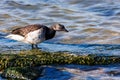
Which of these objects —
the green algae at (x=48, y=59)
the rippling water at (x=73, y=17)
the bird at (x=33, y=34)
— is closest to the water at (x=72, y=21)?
the rippling water at (x=73, y=17)

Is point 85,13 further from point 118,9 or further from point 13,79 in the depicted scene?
point 13,79

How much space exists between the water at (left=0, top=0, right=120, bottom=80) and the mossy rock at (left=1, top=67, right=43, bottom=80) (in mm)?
1529

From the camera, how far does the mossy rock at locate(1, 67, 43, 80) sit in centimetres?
789

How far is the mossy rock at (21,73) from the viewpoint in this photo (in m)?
7.89

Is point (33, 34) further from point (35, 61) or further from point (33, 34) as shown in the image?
point (35, 61)

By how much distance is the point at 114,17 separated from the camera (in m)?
16.3

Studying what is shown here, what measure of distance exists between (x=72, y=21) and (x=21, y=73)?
8.10 metres

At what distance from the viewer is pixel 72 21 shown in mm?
15836

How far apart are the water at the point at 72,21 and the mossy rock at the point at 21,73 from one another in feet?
5.02

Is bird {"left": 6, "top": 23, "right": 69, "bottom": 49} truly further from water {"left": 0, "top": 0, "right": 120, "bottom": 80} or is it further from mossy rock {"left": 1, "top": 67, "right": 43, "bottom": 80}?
mossy rock {"left": 1, "top": 67, "right": 43, "bottom": 80}

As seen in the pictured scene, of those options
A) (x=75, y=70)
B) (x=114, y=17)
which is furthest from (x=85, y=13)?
(x=75, y=70)

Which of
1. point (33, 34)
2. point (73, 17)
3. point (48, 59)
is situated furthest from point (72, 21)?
point (48, 59)

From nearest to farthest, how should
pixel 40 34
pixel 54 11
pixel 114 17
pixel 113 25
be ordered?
pixel 40 34 < pixel 113 25 < pixel 114 17 < pixel 54 11

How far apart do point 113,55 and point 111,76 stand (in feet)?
4.93
